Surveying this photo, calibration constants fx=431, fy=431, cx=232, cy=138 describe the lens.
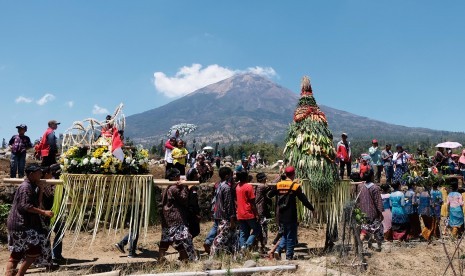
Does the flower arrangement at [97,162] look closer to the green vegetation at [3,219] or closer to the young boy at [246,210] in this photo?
the young boy at [246,210]

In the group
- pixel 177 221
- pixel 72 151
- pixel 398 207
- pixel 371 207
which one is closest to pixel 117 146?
pixel 72 151

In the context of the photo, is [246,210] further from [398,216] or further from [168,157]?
[398,216]

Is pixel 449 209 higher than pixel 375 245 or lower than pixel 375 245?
higher

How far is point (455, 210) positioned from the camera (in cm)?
988

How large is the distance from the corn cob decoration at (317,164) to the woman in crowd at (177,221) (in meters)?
2.59

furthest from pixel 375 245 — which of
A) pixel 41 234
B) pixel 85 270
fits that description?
pixel 41 234

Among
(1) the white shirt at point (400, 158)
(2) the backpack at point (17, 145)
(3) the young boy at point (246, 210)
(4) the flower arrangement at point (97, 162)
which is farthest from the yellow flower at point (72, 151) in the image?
(1) the white shirt at point (400, 158)

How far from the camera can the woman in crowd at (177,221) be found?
6664mm

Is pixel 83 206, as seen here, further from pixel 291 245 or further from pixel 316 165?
pixel 316 165

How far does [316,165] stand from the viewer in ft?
27.2

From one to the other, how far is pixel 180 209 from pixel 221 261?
102 cm

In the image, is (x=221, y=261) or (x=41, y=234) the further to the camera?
(x=221, y=261)

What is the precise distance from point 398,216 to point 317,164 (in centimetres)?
294

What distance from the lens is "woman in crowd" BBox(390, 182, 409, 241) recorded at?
9773mm
